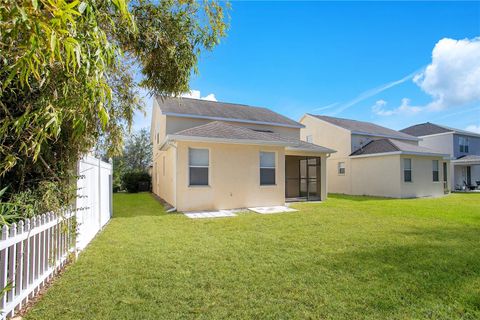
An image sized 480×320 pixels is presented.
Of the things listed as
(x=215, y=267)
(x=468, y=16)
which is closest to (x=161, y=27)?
(x=215, y=267)

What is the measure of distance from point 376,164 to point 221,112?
38.9ft

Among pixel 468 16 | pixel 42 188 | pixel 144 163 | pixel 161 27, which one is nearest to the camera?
pixel 42 188

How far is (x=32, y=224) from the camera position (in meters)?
3.32

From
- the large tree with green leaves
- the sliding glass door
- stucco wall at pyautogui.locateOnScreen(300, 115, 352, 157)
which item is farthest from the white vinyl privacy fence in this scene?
stucco wall at pyautogui.locateOnScreen(300, 115, 352, 157)

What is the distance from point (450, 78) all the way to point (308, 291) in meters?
18.2

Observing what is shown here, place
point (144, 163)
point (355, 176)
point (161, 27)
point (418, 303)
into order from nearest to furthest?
point (418, 303) → point (161, 27) → point (355, 176) → point (144, 163)

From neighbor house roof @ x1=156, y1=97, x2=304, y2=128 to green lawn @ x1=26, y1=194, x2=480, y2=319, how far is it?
369 inches

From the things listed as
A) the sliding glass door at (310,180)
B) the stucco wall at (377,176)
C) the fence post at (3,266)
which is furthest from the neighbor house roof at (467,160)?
the fence post at (3,266)

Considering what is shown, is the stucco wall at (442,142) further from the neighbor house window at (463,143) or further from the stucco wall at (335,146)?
the stucco wall at (335,146)

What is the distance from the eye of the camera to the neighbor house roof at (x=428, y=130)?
90.5 feet

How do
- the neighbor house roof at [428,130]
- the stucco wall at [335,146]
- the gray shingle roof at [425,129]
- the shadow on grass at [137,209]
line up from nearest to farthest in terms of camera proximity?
the shadow on grass at [137,209] → the stucco wall at [335,146] → the neighbor house roof at [428,130] → the gray shingle roof at [425,129]

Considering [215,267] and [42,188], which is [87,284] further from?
[215,267]

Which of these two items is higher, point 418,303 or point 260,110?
point 260,110

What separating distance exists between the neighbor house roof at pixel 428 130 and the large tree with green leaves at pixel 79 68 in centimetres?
3114
